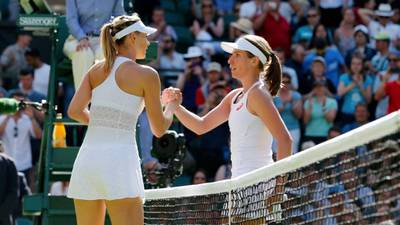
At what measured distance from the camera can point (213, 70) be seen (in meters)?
16.5

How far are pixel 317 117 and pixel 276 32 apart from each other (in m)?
2.25

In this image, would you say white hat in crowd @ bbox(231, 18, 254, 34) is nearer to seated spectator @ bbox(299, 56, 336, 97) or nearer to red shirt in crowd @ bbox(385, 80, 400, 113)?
seated spectator @ bbox(299, 56, 336, 97)

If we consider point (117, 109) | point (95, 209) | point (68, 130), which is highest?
point (68, 130)

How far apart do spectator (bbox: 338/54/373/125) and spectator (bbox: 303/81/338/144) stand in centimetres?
31

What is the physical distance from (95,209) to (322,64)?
1035cm

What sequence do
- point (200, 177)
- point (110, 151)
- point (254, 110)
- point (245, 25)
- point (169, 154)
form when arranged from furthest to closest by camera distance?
point (245, 25) → point (200, 177) → point (169, 154) → point (254, 110) → point (110, 151)

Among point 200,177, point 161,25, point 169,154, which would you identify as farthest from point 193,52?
point 169,154

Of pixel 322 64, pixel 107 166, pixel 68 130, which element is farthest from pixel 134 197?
pixel 322 64

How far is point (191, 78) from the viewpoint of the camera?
16.8 metres

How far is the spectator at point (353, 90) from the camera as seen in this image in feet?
54.1

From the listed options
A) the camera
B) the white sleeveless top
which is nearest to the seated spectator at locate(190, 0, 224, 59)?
the camera

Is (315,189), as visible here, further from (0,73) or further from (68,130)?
(0,73)

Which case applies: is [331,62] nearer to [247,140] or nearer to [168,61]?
[168,61]

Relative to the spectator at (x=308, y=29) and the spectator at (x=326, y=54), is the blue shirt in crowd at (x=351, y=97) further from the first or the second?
the spectator at (x=308, y=29)
